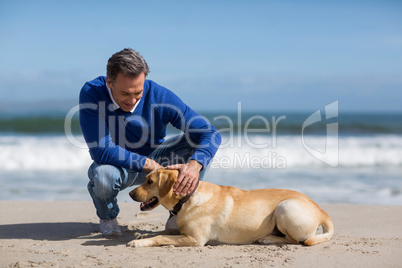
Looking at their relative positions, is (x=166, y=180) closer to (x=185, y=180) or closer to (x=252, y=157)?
(x=185, y=180)

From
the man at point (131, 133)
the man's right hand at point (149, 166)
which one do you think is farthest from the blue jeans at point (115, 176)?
the man's right hand at point (149, 166)

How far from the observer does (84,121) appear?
4.18m

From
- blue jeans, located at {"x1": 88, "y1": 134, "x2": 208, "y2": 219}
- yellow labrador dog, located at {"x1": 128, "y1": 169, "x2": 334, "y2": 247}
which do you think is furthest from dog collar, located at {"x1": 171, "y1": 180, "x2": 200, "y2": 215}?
blue jeans, located at {"x1": 88, "y1": 134, "x2": 208, "y2": 219}

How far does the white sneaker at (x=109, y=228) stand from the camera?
4.46 m

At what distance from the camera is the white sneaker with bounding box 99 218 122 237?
446 centimetres

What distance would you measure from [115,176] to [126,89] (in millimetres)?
864

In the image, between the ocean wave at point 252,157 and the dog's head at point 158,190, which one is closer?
the dog's head at point 158,190

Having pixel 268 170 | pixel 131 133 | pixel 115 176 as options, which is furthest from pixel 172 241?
pixel 268 170

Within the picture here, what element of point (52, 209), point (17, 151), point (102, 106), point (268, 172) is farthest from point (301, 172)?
point (17, 151)

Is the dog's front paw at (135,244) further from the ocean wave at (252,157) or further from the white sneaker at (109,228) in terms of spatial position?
the ocean wave at (252,157)

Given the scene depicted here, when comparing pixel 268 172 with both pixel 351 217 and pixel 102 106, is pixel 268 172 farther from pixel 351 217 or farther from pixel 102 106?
pixel 102 106

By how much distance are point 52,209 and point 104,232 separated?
1.73 meters

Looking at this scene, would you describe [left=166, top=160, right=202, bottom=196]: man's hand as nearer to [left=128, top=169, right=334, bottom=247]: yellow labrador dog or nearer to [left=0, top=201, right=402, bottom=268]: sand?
[left=128, top=169, right=334, bottom=247]: yellow labrador dog

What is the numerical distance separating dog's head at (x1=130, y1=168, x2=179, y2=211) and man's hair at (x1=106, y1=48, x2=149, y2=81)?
3.20 feet
